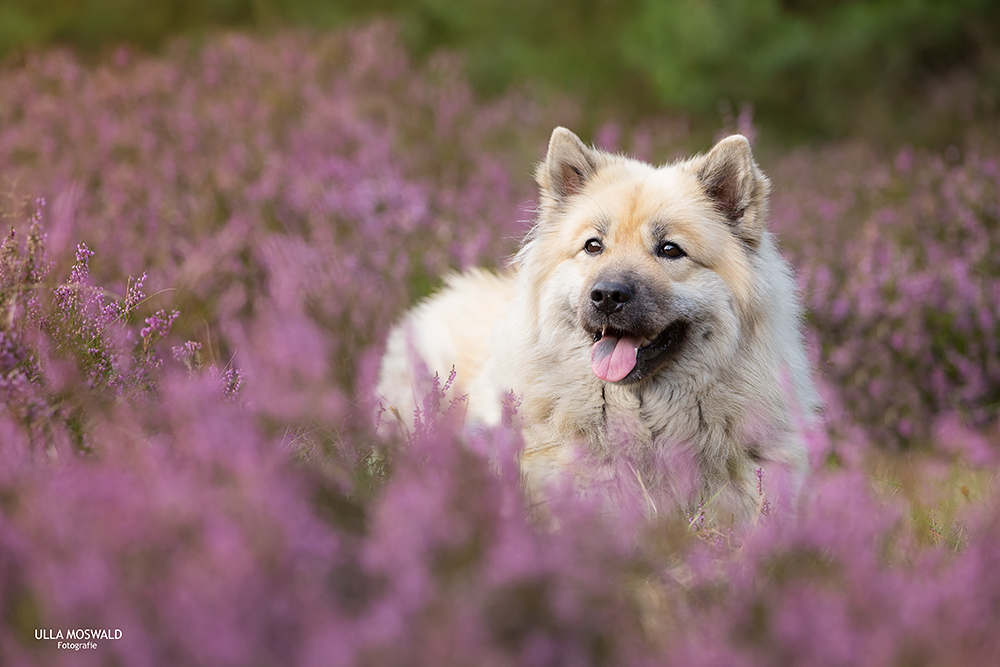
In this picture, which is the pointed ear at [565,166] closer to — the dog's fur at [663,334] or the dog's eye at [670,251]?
the dog's fur at [663,334]

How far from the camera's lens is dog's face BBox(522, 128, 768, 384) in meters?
2.90

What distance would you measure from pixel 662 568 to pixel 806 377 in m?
1.81

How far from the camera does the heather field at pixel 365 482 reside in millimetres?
1203

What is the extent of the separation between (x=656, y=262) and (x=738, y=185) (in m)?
0.47

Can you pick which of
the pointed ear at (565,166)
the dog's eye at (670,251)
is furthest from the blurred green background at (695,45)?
the dog's eye at (670,251)

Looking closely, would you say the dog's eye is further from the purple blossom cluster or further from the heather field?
the purple blossom cluster

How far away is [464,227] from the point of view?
532cm

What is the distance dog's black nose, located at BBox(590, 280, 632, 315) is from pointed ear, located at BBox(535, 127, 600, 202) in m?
0.75

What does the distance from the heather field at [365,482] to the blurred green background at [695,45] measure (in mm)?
4463

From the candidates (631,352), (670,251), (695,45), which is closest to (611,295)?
(631,352)

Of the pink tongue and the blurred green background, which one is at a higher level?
the blurred green background

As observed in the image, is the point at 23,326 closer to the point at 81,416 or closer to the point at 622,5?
the point at 81,416

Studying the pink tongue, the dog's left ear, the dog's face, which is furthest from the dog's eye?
the pink tongue

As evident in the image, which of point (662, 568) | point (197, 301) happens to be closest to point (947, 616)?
point (662, 568)
